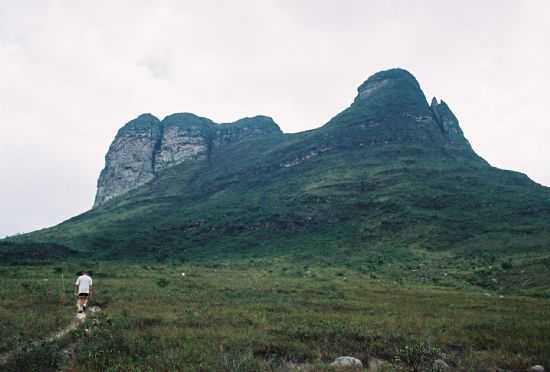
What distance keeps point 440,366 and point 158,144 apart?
7251 inches

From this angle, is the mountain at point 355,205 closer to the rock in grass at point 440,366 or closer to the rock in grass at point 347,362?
the rock in grass at point 440,366

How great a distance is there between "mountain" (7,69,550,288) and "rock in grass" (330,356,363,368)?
24173mm

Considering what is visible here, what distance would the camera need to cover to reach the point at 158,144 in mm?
181625

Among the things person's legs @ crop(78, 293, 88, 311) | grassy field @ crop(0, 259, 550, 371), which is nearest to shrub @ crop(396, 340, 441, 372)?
grassy field @ crop(0, 259, 550, 371)

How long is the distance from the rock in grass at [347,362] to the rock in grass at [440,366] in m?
Answer: 1.56

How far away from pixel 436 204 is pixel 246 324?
6302cm

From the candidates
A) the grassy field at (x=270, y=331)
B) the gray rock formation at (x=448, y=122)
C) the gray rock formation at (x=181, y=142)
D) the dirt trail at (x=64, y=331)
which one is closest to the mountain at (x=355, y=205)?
the gray rock formation at (x=448, y=122)

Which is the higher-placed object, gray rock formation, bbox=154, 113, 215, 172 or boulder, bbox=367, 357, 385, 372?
gray rock formation, bbox=154, 113, 215, 172

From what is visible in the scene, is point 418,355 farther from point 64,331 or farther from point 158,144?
point 158,144

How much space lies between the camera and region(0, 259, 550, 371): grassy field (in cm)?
877

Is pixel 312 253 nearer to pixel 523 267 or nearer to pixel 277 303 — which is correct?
pixel 523 267

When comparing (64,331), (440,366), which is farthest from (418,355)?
(64,331)

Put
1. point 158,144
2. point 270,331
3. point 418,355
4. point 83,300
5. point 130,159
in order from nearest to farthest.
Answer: point 418,355, point 270,331, point 83,300, point 130,159, point 158,144

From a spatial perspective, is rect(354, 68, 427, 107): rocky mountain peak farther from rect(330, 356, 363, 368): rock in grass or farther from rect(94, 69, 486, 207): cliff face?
rect(330, 356, 363, 368): rock in grass
